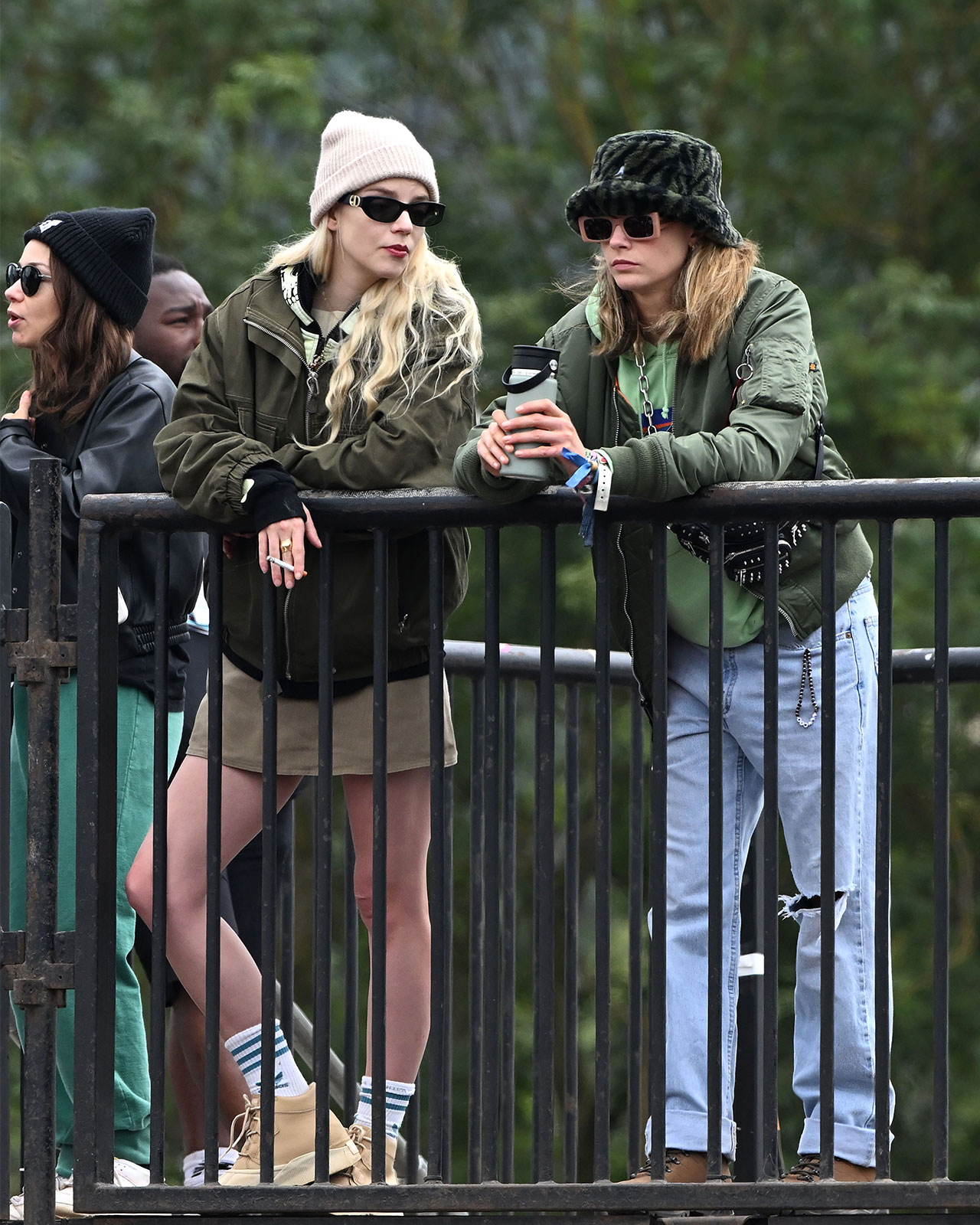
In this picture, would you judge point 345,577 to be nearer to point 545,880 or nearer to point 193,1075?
point 545,880

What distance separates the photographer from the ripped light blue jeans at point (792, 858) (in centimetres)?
340

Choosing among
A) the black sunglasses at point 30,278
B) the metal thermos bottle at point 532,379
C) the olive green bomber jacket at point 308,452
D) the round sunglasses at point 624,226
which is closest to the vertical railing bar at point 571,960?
the olive green bomber jacket at point 308,452

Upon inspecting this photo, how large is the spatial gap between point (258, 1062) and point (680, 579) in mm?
1156

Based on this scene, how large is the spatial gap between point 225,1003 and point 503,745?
115 cm

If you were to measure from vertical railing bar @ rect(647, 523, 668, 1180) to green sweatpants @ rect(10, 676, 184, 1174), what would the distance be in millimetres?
1033

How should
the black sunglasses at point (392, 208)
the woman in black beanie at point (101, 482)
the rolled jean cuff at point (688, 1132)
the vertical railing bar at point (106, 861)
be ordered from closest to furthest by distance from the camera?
1. the vertical railing bar at point (106, 861)
2. the rolled jean cuff at point (688, 1132)
3. the black sunglasses at point (392, 208)
4. the woman in black beanie at point (101, 482)

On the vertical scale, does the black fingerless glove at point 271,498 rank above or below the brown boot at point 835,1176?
above

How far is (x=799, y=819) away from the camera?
3494 mm

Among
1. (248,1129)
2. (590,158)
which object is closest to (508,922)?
(248,1129)

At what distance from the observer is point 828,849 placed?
3152 millimetres

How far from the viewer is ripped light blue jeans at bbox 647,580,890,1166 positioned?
11.1 feet

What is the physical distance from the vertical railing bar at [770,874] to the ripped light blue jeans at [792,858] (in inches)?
7.5

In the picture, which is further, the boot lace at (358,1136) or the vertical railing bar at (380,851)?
the boot lace at (358,1136)

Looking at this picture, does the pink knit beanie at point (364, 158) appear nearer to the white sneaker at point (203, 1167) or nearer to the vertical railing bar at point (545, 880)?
the vertical railing bar at point (545, 880)
